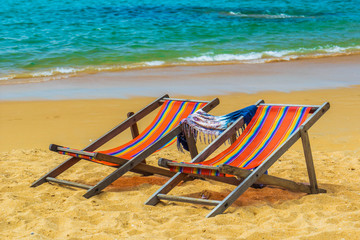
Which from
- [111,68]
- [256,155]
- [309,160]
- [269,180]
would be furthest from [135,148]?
[111,68]

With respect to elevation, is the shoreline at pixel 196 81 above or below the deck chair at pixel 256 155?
below

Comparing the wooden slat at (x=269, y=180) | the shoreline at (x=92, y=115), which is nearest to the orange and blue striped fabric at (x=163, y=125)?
the wooden slat at (x=269, y=180)

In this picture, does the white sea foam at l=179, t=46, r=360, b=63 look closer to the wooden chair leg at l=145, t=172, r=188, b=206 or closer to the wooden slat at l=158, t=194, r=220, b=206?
the wooden chair leg at l=145, t=172, r=188, b=206

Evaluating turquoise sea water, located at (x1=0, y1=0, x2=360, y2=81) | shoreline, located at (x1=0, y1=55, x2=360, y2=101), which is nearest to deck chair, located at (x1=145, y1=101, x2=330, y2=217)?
shoreline, located at (x1=0, y1=55, x2=360, y2=101)

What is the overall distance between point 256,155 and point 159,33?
12.6 meters

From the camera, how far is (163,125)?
5199 mm

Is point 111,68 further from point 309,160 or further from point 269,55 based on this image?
point 309,160

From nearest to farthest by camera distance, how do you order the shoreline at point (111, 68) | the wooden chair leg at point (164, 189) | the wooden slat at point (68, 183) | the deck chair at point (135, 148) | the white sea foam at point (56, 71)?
the wooden chair leg at point (164, 189)
the deck chair at point (135, 148)
the wooden slat at point (68, 183)
the shoreline at point (111, 68)
the white sea foam at point (56, 71)

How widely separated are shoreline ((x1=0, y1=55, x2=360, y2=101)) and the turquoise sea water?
1.22 m

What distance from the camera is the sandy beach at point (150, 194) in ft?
12.0

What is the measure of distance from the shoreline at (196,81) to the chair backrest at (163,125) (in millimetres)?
3399

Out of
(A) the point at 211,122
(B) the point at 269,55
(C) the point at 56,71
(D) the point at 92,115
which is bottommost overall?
(B) the point at 269,55

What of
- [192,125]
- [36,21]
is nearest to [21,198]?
[192,125]

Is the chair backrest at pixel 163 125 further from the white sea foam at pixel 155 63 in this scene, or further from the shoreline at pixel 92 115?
the white sea foam at pixel 155 63
